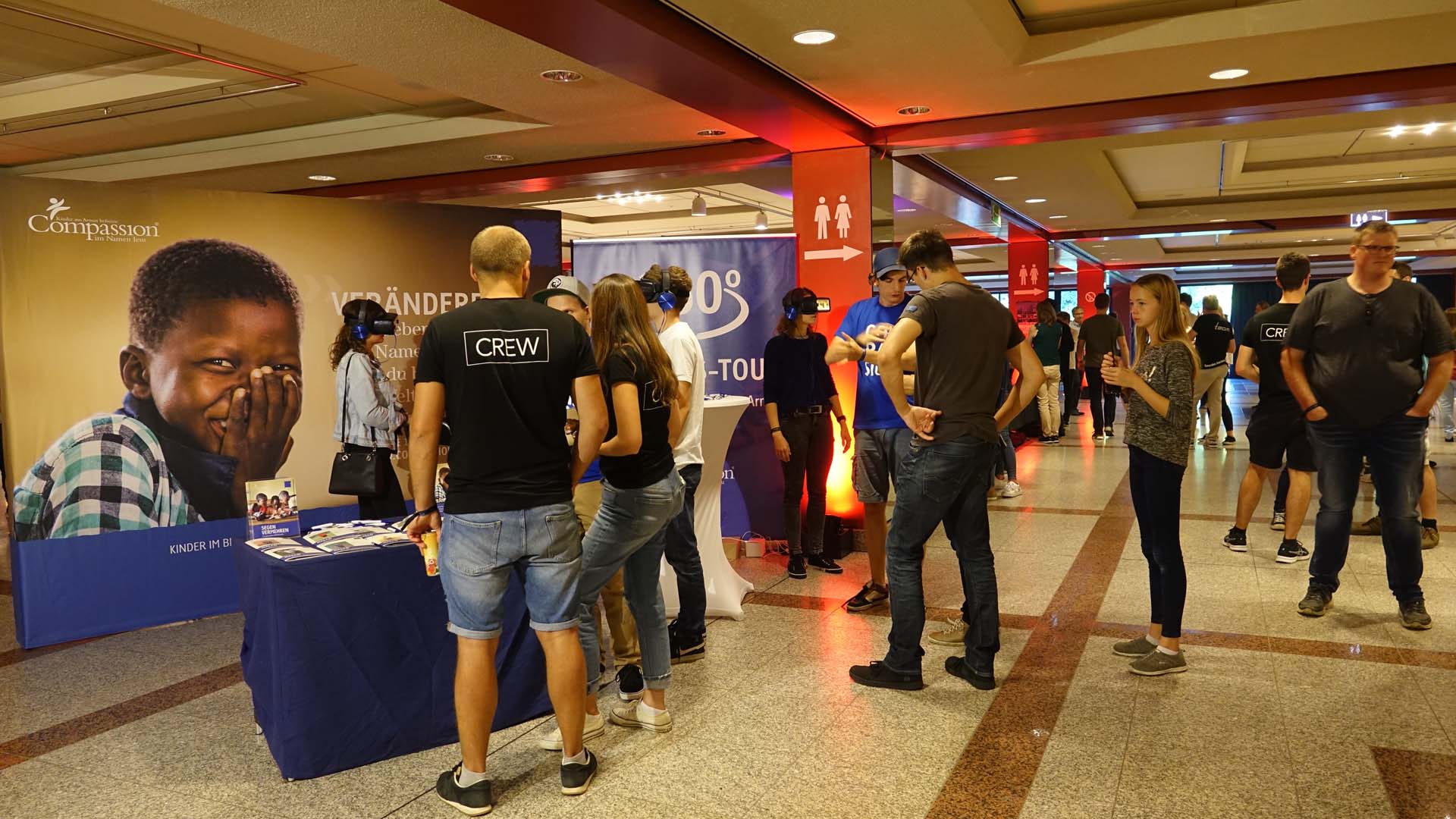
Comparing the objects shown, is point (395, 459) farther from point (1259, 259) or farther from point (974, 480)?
point (1259, 259)

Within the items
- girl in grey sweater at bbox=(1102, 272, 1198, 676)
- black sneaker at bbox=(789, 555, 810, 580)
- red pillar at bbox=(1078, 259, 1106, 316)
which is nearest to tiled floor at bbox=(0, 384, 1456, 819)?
girl in grey sweater at bbox=(1102, 272, 1198, 676)

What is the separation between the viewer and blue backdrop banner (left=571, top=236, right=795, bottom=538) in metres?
5.74

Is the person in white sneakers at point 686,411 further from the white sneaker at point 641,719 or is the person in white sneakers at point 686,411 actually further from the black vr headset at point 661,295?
the white sneaker at point 641,719

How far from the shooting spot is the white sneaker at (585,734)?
10.2 ft

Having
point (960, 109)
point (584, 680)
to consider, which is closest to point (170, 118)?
point (960, 109)

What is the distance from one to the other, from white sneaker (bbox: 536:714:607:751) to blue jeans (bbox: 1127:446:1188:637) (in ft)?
6.47

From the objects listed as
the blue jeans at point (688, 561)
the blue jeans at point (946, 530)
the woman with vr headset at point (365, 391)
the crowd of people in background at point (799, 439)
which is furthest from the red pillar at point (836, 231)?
the woman with vr headset at point (365, 391)

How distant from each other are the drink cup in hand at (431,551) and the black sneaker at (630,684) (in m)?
0.88

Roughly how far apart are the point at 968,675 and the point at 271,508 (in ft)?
7.99

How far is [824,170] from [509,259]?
169 inches

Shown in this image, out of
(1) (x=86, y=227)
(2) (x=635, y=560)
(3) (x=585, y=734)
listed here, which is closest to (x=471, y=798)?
(3) (x=585, y=734)

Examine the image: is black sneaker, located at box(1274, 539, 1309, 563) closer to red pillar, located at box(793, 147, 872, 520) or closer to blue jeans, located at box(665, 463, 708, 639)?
red pillar, located at box(793, 147, 872, 520)

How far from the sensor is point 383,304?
534 centimetres

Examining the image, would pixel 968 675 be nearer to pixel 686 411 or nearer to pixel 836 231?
pixel 686 411
